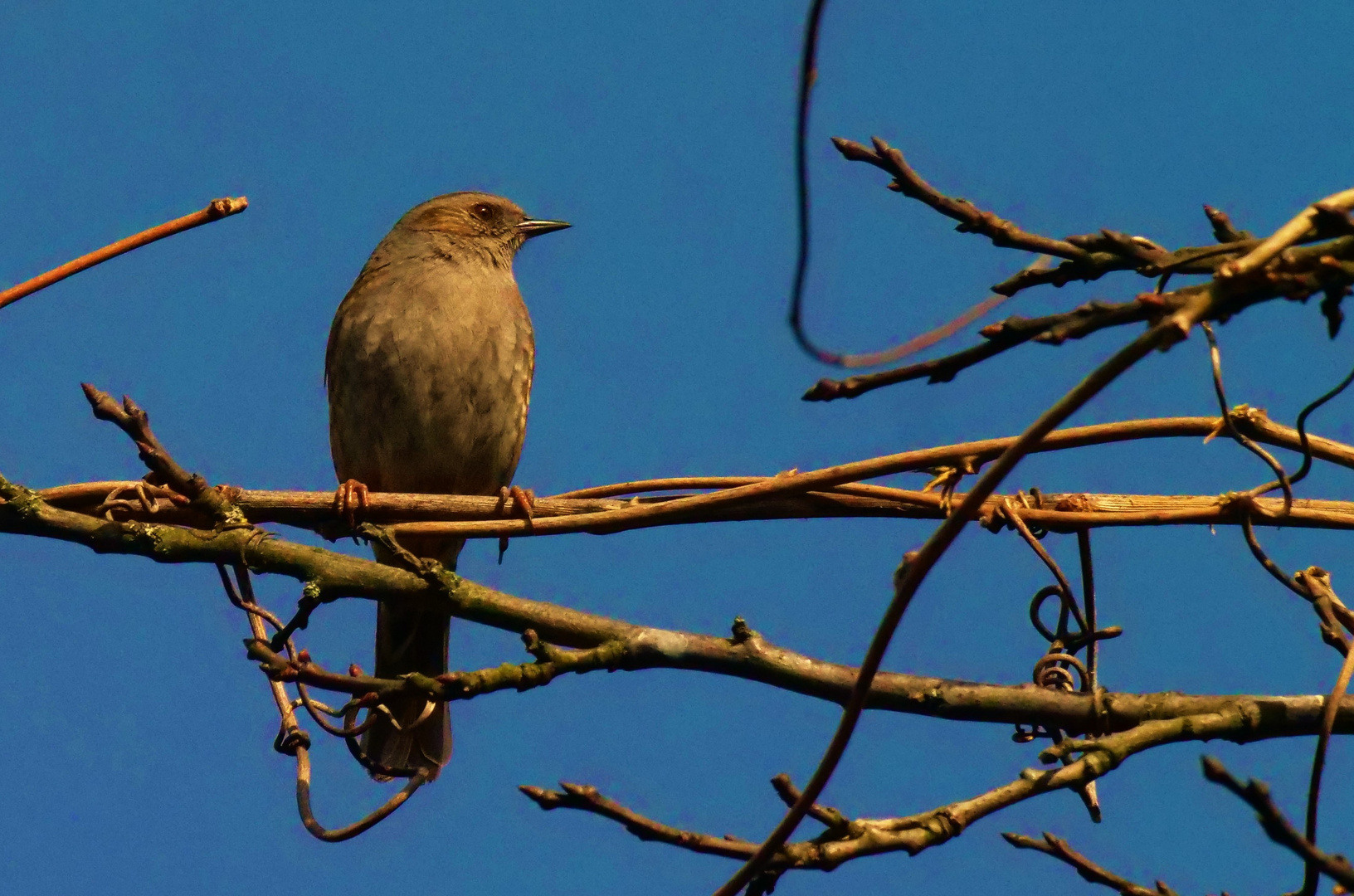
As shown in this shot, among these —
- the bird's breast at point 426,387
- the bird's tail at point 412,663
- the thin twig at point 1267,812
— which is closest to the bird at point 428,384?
the bird's breast at point 426,387

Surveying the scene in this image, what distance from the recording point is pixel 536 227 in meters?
7.61

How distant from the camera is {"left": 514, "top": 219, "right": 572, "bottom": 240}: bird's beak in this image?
7543 mm

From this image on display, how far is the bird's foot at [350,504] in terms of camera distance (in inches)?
131

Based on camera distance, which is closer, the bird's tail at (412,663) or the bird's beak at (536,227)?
the bird's tail at (412,663)

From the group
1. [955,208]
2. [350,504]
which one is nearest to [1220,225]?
[955,208]

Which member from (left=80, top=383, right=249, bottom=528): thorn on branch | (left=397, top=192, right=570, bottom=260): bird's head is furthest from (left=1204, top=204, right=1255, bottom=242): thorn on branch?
(left=397, top=192, right=570, bottom=260): bird's head

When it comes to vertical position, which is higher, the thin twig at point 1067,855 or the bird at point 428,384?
the bird at point 428,384

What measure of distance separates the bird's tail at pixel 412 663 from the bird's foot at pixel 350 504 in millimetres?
155

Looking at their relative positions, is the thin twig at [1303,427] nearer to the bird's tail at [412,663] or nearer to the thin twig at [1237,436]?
the thin twig at [1237,436]

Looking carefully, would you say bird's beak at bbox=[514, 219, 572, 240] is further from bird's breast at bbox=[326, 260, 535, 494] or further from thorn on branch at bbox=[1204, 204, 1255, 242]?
thorn on branch at bbox=[1204, 204, 1255, 242]

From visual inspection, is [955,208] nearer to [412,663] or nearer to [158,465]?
[158,465]

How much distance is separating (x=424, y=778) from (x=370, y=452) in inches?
118

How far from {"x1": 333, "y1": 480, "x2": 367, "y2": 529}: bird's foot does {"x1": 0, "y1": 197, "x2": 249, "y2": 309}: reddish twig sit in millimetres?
674

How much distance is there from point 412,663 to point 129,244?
7.81ft
